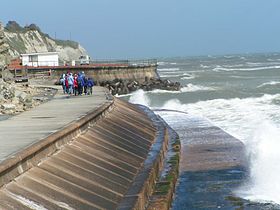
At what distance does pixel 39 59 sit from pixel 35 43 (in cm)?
5432

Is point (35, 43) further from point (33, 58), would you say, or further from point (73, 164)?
point (73, 164)

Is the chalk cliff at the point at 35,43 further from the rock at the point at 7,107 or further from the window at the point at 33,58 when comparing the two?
the rock at the point at 7,107

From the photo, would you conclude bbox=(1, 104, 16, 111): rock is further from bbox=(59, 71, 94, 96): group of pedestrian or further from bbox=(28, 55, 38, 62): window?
bbox=(28, 55, 38, 62): window

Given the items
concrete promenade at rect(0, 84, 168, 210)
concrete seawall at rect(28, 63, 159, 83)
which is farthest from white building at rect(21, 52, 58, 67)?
concrete promenade at rect(0, 84, 168, 210)

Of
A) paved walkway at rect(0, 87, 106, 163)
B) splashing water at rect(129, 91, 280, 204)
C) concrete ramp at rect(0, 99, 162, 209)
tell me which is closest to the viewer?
concrete ramp at rect(0, 99, 162, 209)

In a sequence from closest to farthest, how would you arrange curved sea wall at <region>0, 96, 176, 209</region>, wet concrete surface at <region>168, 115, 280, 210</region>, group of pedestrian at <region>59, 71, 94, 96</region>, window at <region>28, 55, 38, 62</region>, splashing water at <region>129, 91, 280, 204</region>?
curved sea wall at <region>0, 96, 176, 209</region> → wet concrete surface at <region>168, 115, 280, 210</region> → splashing water at <region>129, 91, 280, 204</region> → group of pedestrian at <region>59, 71, 94, 96</region> → window at <region>28, 55, 38, 62</region>

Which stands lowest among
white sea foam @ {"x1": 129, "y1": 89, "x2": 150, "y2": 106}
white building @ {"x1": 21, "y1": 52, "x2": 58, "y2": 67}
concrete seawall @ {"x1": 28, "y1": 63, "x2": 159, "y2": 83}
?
white sea foam @ {"x1": 129, "y1": 89, "x2": 150, "y2": 106}

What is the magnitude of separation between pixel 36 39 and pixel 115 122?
333 ft

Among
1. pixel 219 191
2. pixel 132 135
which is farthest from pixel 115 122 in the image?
pixel 219 191

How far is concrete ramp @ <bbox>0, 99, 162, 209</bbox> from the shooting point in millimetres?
7363

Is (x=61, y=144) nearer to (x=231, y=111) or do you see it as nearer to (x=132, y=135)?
(x=132, y=135)

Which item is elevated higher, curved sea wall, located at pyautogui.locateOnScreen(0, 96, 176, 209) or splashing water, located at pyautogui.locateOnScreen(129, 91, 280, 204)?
curved sea wall, located at pyautogui.locateOnScreen(0, 96, 176, 209)

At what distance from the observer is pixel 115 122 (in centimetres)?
1609

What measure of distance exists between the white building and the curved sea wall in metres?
44.5
